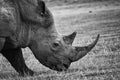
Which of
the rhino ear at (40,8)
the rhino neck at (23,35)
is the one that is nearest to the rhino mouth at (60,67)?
the rhino neck at (23,35)

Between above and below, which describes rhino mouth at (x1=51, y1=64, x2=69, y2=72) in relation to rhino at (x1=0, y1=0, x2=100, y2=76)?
below

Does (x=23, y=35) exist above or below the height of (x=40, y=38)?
above

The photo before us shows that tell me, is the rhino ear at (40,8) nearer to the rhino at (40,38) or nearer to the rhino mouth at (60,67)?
the rhino at (40,38)

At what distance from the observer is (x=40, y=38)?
293 inches

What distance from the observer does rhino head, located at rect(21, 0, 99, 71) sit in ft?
24.0

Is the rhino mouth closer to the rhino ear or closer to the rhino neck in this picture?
the rhino neck

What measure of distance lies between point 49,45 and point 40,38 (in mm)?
234

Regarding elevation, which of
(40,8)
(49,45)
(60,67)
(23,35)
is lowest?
(60,67)

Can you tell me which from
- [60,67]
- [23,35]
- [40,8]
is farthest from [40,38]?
[60,67]

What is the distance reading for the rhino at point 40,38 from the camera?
7.25m

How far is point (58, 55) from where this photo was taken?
7.34m

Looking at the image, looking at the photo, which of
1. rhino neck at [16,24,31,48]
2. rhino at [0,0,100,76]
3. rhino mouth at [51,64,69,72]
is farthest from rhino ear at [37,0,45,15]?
rhino mouth at [51,64,69,72]

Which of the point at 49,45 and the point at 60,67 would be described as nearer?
the point at 60,67

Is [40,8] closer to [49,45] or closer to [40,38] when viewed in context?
[40,38]
